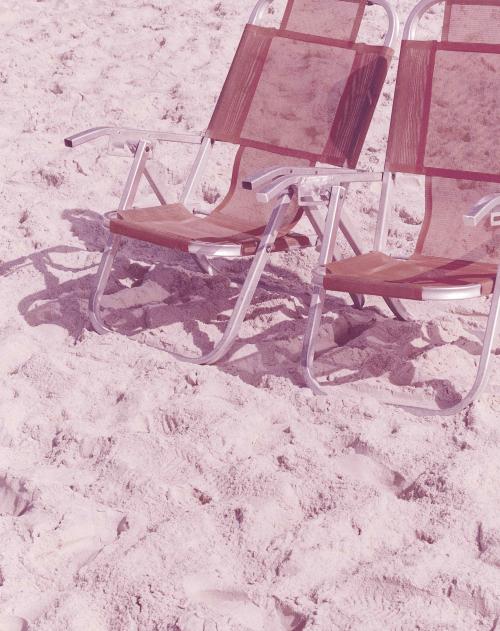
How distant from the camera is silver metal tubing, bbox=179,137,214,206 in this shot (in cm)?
455

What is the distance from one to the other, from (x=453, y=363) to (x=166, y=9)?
15.1ft

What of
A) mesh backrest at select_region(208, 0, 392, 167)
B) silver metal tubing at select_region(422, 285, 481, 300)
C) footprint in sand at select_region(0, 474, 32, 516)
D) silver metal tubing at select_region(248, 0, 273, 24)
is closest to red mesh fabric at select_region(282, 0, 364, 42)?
mesh backrest at select_region(208, 0, 392, 167)

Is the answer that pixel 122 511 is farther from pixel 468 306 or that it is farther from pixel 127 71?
pixel 127 71

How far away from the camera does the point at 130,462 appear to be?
305cm

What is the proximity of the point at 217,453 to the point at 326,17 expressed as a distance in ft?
7.39

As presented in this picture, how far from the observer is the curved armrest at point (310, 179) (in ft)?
11.5

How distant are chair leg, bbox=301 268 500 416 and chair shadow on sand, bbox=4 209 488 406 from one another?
0.11 meters

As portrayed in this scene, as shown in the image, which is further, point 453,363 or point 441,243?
point 441,243

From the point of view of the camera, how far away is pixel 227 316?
14.1 ft

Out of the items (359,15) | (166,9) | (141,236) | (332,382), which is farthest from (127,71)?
(332,382)

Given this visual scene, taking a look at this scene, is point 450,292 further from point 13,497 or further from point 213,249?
point 13,497

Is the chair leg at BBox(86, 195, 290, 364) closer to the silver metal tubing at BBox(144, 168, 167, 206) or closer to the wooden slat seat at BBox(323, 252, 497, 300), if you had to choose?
the wooden slat seat at BBox(323, 252, 497, 300)

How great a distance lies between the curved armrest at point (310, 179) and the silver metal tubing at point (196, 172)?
832mm

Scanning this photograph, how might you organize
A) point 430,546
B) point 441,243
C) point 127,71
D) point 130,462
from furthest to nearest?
point 127,71 → point 441,243 → point 130,462 → point 430,546
